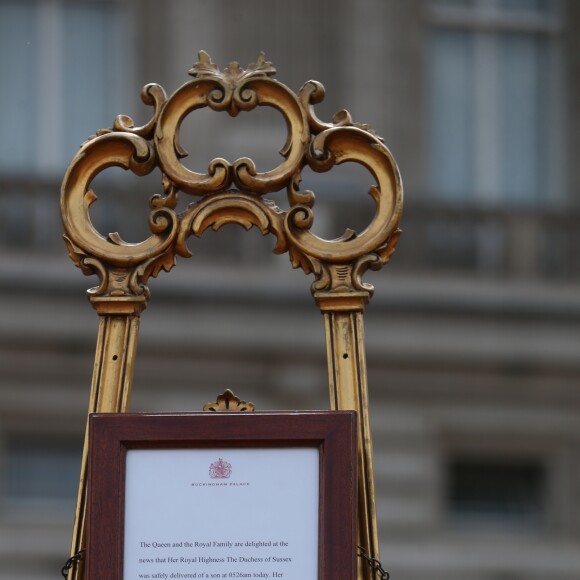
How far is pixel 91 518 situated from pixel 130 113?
923 centimetres

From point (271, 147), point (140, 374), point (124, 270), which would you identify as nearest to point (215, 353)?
point (140, 374)

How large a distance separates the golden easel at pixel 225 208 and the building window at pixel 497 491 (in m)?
8.75

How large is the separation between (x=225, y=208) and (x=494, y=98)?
381 inches

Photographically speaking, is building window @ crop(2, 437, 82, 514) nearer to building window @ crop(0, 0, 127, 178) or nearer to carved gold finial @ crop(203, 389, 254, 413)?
building window @ crop(0, 0, 127, 178)

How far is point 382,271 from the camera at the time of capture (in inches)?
482

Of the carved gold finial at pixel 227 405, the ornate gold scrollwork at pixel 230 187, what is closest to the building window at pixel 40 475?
the ornate gold scrollwork at pixel 230 187

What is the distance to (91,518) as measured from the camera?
343 cm

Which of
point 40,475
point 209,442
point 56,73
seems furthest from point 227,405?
point 56,73

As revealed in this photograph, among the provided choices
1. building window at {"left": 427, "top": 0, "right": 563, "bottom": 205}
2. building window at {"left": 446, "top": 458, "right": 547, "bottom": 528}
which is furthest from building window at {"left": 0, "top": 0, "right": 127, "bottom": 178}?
building window at {"left": 446, "top": 458, "right": 547, "bottom": 528}

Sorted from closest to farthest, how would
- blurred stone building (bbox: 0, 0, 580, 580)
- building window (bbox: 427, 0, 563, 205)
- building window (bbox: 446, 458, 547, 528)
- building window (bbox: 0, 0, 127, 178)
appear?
blurred stone building (bbox: 0, 0, 580, 580)
building window (bbox: 446, 458, 547, 528)
building window (bbox: 0, 0, 127, 178)
building window (bbox: 427, 0, 563, 205)

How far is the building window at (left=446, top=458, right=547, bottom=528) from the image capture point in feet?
40.5

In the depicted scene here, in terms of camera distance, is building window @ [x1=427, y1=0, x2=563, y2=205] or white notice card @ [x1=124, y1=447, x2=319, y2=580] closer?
white notice card @ [x1=124, y1=447, x2=319, y2=580]

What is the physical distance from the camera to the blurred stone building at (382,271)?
12.1 metres

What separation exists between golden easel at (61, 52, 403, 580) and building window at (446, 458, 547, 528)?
875 centimetres
